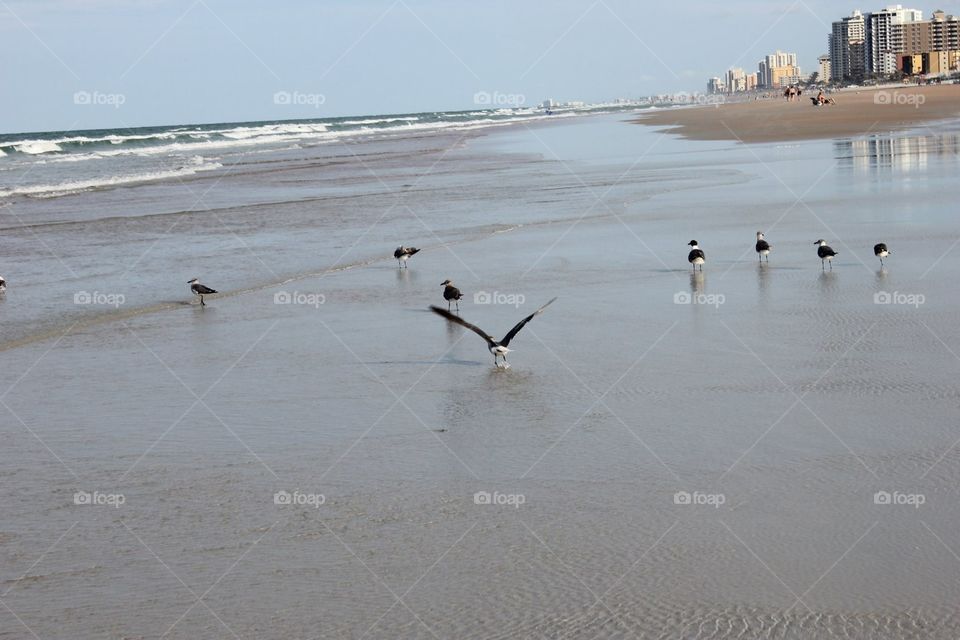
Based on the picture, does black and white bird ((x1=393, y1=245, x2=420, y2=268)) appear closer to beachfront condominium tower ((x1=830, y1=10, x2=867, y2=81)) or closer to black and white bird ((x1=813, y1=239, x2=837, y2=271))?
black and white bird ((x1=813, y1=239, x2=837, y2=271))

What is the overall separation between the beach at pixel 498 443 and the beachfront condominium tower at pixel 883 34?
17290 cm

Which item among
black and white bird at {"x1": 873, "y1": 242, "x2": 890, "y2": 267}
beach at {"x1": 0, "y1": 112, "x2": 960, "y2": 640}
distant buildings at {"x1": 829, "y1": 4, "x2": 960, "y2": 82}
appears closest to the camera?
beach at {"x1": 0, "y1": 112, "x2": 960, "y2": 640}

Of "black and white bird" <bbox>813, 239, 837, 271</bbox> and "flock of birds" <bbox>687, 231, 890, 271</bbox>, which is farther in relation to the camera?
"black and white bird" <bbox>813, 239, 837, 271</bbox>

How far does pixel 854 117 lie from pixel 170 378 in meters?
44.1

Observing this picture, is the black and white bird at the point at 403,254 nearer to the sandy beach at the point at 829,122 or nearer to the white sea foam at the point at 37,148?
the sandy beach at the point at 829,122

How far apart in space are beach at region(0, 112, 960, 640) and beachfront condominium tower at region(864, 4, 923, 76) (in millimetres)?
172897

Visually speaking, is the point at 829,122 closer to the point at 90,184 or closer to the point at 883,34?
the point at 90,184

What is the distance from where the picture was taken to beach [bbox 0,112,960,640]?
5.12m

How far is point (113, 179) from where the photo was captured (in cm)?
3956

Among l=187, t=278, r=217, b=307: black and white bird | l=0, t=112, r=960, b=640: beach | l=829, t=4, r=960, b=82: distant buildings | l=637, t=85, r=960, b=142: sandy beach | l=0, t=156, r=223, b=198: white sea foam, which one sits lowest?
l=0, t=112, r=960, b=640: beach

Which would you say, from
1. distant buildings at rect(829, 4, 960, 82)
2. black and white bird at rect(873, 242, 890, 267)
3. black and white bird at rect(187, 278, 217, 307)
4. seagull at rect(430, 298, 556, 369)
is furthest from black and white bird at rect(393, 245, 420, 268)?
distant buildings at rect(829, 4, 960, 82)

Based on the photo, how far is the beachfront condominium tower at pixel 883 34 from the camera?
175 m

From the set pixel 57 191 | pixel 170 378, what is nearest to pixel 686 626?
pixel 170 378

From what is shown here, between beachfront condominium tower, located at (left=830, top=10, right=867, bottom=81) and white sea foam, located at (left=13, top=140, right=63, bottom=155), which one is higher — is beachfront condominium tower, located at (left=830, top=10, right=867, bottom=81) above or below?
above
